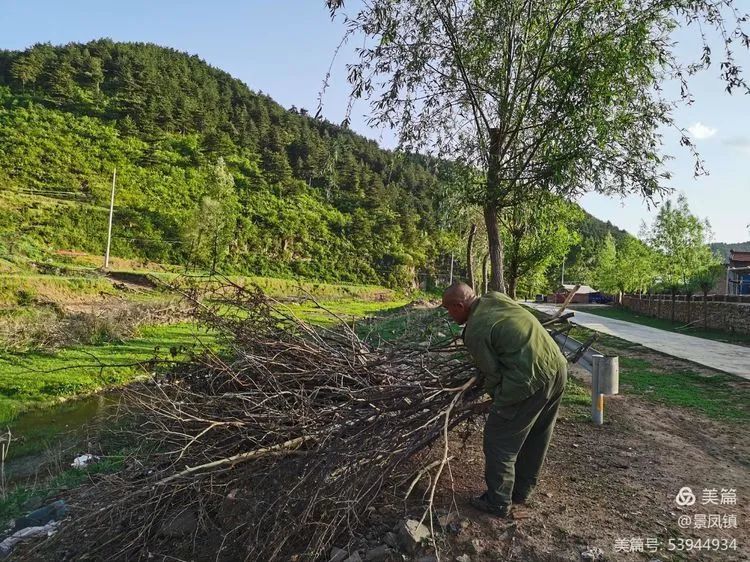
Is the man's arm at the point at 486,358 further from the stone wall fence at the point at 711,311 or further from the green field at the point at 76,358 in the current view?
the stone wall fence at the point at 711,311

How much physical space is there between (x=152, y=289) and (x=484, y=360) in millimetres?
27877

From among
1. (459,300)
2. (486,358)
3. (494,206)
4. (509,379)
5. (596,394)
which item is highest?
(494,206)

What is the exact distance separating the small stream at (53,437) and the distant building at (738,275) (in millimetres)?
32743

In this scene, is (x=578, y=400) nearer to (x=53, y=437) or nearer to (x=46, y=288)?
(x=53, y=437)

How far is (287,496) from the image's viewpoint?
3137 millimetres

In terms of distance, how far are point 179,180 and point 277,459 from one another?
200ft

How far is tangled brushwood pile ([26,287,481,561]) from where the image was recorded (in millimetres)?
3180

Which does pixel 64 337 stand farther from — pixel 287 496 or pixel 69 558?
pixel 287 496

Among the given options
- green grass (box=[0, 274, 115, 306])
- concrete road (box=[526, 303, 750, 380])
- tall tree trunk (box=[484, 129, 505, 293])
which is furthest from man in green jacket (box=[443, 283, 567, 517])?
green grass (box=[0, 274, 115, 306])

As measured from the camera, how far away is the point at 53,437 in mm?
8562

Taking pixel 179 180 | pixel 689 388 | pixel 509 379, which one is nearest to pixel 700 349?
pixel 689 388

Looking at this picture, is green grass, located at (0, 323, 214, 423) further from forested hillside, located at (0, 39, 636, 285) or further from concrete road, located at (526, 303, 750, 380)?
forested hillside, located at (0, 39, 636, 285)

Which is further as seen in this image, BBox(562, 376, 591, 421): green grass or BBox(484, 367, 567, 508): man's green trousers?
BBox(562, 376, 591, 421): green grass

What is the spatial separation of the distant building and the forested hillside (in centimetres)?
2130
